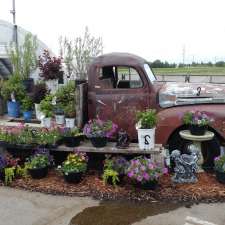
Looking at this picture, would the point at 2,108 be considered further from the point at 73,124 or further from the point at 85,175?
the point at 85,175

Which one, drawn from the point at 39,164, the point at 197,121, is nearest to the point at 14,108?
the point at 39,164

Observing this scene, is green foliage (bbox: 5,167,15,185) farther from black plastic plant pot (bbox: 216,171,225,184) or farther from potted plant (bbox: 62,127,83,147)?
black plastic plant pot (bbox: 216,171,225,184)

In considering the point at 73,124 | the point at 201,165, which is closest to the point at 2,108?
the point at 73,124

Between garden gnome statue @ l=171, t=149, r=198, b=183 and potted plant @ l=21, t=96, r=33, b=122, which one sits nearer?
garden gnome statue @ l=171, t=149, r=198, b=183

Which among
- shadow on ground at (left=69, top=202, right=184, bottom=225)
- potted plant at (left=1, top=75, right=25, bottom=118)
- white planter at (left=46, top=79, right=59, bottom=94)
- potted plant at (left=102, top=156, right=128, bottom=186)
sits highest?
white planter at (left=46, top=79, right=59, bottom=94)

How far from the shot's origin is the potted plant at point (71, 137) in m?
5.96

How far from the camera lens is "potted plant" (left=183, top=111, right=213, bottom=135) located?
5629 millimetres

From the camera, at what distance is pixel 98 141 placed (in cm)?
582

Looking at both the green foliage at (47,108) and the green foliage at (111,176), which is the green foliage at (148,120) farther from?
the green foliage at (47,108)

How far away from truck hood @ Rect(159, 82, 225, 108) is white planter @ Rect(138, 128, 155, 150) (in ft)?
3.24

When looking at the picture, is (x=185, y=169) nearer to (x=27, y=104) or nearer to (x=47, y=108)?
(x=47, y=108)

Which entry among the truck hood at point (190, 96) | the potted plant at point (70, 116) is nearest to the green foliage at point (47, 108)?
the potted plant at point (70, 116)

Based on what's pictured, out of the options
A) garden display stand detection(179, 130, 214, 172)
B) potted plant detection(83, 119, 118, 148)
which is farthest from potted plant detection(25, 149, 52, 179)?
garden display stand detection(179, 130, 214, 172)

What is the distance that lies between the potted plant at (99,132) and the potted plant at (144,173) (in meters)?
0.76
